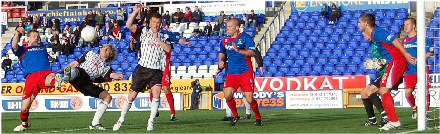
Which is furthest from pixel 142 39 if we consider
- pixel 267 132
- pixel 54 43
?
pixel 54 43

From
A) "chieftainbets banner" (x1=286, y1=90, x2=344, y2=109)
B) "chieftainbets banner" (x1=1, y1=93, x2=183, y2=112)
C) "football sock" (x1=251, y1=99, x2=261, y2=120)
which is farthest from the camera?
"chieftainbets banner" (x1=1, y1=93, x2=183, y2=112)

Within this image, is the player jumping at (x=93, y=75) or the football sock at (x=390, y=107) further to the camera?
the player jumping at (x=93, y=75)

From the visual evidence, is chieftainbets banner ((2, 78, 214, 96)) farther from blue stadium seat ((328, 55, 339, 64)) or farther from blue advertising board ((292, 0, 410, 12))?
blue advertising board ((292, 0, 410, 12))

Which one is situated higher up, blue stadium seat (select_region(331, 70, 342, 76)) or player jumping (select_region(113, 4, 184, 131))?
player jumping (select_region(113, 4, 184, 131))

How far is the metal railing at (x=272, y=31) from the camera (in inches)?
1570

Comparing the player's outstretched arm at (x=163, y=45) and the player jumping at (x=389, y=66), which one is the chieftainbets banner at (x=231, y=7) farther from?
the player jumping at (x=389, y=66)

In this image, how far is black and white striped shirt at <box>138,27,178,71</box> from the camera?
16.7 m

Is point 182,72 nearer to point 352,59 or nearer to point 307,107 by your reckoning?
point 352,59

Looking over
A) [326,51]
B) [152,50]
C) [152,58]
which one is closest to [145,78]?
[152,58]

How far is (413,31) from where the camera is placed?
18.5m

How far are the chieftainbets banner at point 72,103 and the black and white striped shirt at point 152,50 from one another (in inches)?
569

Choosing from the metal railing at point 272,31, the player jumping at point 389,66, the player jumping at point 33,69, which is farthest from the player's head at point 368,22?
the metal railing at point 272,31

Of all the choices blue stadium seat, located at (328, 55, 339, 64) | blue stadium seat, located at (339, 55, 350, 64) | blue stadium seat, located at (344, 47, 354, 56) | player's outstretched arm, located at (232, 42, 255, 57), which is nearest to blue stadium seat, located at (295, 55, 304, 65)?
blue stadium seat, located at (328, 55, 339, 64)

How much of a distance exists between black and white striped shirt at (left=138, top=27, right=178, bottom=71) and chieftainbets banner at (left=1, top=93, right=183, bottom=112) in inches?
569
